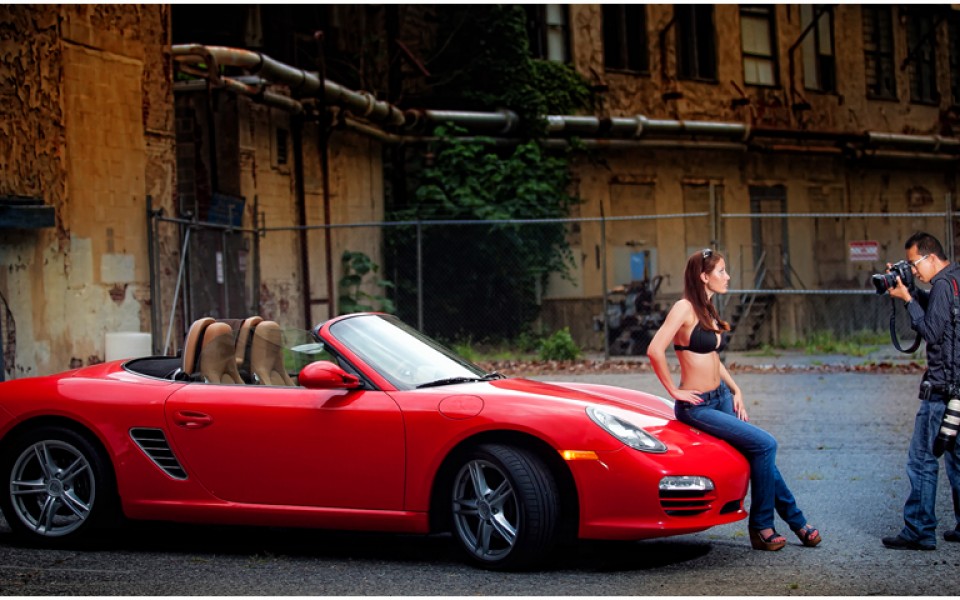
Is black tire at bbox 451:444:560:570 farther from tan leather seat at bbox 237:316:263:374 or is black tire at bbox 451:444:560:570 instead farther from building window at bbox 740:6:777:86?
building window at bbox 740:6:777:86

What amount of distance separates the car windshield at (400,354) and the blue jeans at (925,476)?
2.31 metres

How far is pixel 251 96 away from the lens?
59.5ft

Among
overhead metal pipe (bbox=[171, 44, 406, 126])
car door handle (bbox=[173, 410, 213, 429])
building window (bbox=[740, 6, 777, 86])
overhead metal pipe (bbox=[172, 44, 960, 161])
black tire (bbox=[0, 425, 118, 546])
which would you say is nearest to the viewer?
car door handle (bbox=[173, 410, 213, 429])

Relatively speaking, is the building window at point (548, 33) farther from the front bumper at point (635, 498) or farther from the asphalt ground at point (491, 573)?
the front bumper at point (635, 498)

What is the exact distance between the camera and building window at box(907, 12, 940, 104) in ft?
102

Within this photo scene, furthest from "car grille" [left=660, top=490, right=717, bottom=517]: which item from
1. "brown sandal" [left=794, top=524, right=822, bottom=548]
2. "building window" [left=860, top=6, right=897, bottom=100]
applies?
"building window" [left=860, top=6, right=897, bottom=100]

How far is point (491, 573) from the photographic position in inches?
231

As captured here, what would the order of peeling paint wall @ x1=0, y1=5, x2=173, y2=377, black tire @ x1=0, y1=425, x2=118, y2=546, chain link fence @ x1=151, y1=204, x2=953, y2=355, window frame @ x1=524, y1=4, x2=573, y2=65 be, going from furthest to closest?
1. window frame @ x1=524, y1=4, x2=573, y2=65
2. chain link fence @ x1=151, y1=204, x2=953, y2=355
3. peeling paint wall @ x1=0, y1=5, x2=173, y2=377
4. black tire @ x1=0, y1=425, x2=118, y2=546

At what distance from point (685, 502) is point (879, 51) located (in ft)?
88.9

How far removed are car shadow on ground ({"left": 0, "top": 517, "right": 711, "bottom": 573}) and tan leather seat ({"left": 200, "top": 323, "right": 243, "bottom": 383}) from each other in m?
0.91

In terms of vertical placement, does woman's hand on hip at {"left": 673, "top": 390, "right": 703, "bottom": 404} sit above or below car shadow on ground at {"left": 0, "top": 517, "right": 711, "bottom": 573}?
above

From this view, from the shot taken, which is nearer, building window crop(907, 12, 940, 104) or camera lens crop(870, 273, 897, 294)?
camera lens crop(870, 273, 897, 294)

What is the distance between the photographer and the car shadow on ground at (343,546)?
20.4ft

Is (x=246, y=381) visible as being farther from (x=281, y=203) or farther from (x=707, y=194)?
(x=707, y=194)
